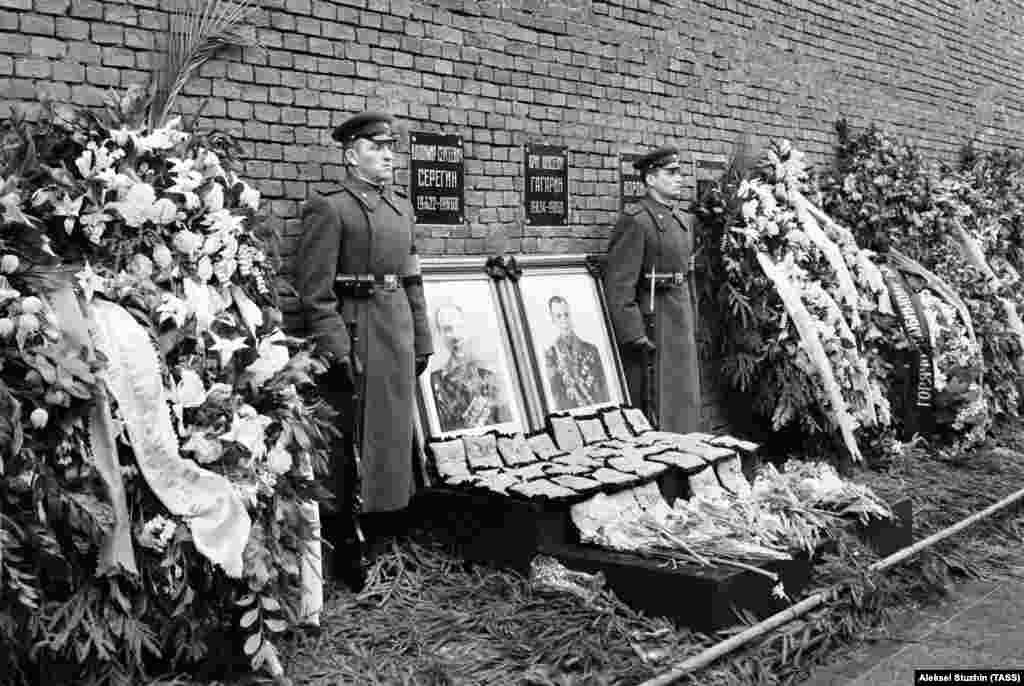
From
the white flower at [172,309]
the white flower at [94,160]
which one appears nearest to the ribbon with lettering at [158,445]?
the white flower at [172,309]

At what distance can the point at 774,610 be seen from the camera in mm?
4398

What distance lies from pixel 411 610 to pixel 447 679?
69 cm

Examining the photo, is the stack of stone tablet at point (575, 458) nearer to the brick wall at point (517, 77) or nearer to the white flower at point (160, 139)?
the brick wall at point (517, 77)

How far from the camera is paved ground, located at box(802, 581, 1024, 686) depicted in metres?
4.27

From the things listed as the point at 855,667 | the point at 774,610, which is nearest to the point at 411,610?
the point at 774,610

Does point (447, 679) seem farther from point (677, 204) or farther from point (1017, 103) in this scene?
point (1017, 103)

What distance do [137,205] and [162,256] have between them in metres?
0.18

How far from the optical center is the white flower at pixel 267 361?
3830 mm

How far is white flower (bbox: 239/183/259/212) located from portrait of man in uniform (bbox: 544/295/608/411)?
2079mm

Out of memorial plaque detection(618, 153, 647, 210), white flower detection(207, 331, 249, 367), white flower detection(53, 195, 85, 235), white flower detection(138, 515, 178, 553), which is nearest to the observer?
white flower detection(138, 515, 178, 553)

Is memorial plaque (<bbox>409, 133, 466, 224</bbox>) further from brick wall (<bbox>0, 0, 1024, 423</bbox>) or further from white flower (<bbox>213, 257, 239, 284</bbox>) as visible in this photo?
white flower (<bbox>213, 257, 239, 284</bbox>)

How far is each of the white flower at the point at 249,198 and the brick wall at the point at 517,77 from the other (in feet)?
1.37

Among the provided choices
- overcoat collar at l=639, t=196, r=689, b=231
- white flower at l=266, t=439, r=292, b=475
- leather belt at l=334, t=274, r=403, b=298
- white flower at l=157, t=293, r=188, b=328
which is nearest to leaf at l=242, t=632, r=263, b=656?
white flower at l=266, t=439, r=292, b=475

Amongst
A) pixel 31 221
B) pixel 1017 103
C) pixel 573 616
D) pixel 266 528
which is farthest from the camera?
pixel 1017 103
